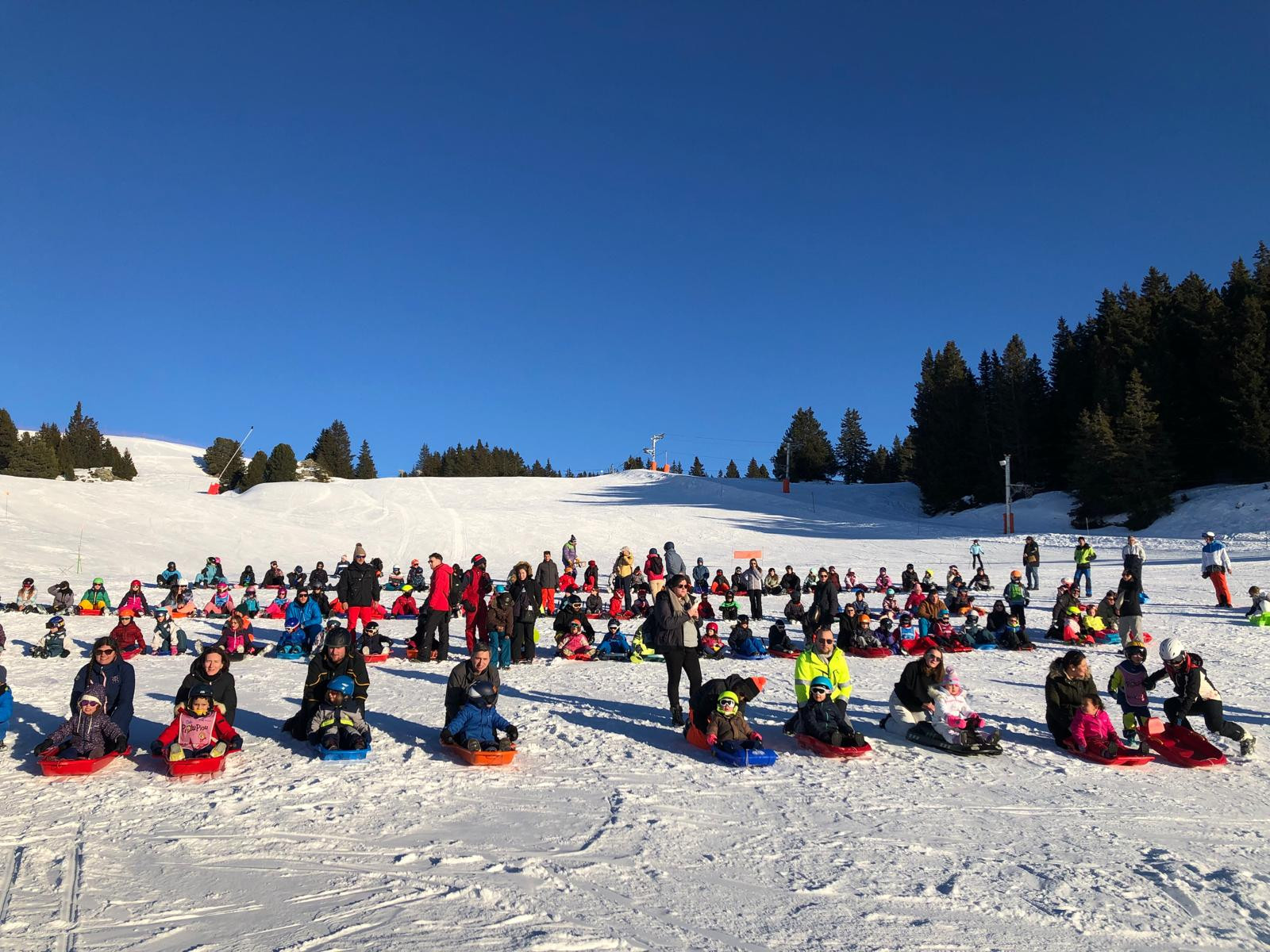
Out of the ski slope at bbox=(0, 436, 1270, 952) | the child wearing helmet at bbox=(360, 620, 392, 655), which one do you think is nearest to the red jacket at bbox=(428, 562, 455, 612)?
the child wearing helmet at bbox=(360, 620, 392, 655)

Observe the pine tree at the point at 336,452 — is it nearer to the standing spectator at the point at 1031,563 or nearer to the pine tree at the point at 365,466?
the pine tree at the point at 365,466

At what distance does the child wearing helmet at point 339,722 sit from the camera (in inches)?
296

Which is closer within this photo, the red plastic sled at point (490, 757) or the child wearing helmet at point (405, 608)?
the red plastic sled at point (490, 757)

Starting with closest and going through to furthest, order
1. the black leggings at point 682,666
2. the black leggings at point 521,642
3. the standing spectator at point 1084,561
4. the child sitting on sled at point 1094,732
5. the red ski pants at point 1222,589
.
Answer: the child sitting on sled at point 1094,732 → the black leggings at point 682,666 → the black leggings at point 521,642 → the red ski pants at point 1222,589 → the standing spectator at point 1084,561

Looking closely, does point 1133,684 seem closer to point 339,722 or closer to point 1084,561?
point 339,722

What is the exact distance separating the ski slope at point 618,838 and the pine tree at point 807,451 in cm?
7333

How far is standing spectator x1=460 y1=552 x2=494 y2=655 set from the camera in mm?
12508

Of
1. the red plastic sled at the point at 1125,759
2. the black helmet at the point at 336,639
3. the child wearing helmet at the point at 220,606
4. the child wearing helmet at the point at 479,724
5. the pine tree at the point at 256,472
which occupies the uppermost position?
the pine tree at the point at 256,472

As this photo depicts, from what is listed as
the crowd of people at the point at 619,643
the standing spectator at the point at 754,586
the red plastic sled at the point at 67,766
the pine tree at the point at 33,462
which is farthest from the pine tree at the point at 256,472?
the red plastic sled at the point at 67,766

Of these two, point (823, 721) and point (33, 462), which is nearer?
point (823, 721)

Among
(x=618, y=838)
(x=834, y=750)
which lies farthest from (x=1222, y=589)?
(x=618, y=838)

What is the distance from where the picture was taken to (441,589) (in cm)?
1322

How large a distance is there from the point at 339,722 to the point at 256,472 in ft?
252

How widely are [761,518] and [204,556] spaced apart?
86.2 feet
